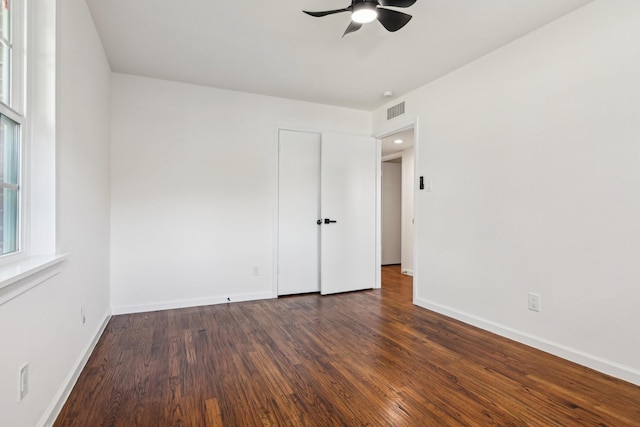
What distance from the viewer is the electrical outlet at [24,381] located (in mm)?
1293

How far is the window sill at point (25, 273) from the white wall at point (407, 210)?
5.20m

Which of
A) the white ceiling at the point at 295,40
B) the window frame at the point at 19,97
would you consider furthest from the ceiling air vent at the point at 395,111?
the window frame at the point at 19,97

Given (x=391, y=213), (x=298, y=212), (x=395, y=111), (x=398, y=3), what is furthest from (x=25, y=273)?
(x=391, y=213)

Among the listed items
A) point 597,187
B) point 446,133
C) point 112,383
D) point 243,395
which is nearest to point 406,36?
point 446,133

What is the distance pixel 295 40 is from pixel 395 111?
1.86 m

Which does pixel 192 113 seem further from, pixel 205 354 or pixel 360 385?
pixel 360 385

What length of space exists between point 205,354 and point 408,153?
4.80 metres

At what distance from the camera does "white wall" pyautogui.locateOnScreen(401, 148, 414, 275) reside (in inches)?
232

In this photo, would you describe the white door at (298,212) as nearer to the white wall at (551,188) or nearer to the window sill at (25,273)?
the white wall at (551,188)

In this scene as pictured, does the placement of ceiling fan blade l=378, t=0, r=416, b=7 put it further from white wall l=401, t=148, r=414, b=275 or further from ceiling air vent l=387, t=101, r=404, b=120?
white wall l=401, t=148, r=414, b=275

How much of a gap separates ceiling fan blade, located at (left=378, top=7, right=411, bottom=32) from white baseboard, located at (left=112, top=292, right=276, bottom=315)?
10.3 ft

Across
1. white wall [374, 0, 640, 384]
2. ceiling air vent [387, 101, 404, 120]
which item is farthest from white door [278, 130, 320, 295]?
white wall [374, 0, 640, 384]

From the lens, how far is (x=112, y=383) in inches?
79.6

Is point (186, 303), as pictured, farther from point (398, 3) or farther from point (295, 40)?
point (398, 3)
